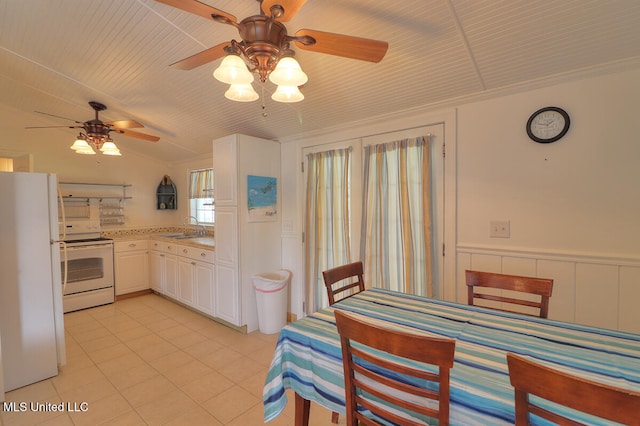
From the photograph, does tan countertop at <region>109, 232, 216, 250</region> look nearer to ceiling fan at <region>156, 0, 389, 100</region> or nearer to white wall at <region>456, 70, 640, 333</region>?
ceiling fan at <region>156, 0, 389, 100</region>

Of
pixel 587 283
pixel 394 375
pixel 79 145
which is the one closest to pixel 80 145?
pixel 79 145

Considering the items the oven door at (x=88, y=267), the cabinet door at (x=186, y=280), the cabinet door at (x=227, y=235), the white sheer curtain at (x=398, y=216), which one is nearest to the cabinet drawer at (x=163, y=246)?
the cabinet door at (x=186, y=280)

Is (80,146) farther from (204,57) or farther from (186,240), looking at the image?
(204,57)

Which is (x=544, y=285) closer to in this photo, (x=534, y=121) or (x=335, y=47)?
(x=534, y=121)

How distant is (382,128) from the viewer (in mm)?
2680

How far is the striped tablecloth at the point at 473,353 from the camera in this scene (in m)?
0.90

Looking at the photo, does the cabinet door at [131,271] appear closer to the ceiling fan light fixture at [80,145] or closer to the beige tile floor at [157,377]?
the beige tile floor at [157,377]

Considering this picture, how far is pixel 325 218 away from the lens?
3129 millimetres

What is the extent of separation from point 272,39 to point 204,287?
3048 millimetres

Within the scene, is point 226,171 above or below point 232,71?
below

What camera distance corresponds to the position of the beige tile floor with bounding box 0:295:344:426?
1.92m

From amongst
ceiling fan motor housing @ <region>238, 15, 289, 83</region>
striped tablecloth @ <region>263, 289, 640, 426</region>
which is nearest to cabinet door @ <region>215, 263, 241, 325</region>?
striped tablecloth @ <region>263, 289, 640, 426</region>

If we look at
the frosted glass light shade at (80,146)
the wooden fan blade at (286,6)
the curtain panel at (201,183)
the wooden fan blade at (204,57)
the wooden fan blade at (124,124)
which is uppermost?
the wooden fan blade at (124,124)

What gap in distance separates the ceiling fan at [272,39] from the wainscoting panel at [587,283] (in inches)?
67.8
